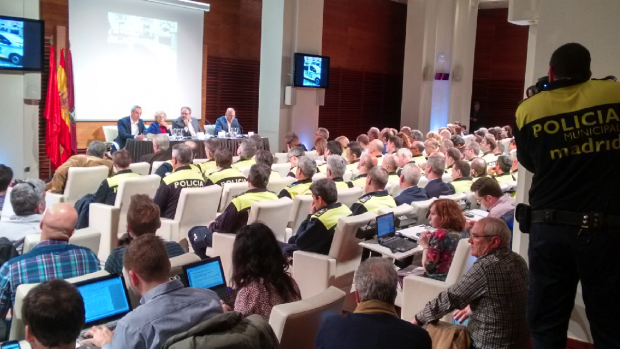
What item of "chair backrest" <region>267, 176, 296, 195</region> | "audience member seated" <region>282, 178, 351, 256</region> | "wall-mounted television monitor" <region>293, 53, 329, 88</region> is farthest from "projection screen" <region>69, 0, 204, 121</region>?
"audience member seated" <region>282, 178, 351, 256</region>

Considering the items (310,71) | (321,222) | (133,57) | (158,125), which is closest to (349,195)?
→ (321,222)

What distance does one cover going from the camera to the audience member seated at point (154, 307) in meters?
2.58

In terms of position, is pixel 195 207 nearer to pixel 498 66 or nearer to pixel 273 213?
pixel 273 213

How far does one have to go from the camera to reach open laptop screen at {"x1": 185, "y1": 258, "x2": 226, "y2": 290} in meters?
3.41

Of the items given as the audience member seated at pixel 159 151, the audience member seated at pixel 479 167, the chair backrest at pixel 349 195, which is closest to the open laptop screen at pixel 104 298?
the chair backrest at pixel 349 195

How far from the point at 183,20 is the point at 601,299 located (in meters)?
11.8

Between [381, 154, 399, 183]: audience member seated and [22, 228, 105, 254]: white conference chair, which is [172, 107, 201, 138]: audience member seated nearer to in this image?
[381, 154, 399, 183]: audience member seated

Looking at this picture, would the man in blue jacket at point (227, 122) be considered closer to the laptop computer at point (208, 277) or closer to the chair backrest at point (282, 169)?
the chair backrest at point (282, 169)

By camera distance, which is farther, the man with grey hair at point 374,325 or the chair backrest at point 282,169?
the chair backrest at point 282,169

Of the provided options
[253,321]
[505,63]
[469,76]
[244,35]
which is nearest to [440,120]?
[469,76]

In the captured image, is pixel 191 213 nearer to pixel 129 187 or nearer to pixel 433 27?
pixel 129 187

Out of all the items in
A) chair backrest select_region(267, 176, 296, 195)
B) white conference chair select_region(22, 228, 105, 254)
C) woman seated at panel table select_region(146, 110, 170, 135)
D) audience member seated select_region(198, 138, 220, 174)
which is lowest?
white conference chair select_region(22, 228, 105, 254)

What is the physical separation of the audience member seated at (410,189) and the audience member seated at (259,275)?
310cm

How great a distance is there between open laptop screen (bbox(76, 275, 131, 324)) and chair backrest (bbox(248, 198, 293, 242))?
2083 millimetres
